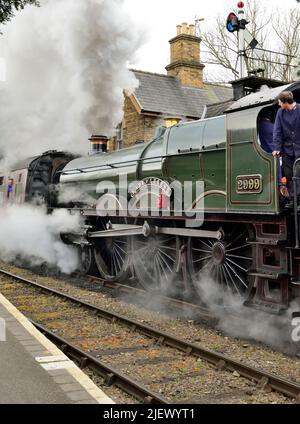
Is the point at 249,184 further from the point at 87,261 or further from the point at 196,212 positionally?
the point at 87,261

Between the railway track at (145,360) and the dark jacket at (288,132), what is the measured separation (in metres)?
2.13

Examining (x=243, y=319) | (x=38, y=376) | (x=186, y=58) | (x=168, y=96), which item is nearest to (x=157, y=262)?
(x=243, y=319)

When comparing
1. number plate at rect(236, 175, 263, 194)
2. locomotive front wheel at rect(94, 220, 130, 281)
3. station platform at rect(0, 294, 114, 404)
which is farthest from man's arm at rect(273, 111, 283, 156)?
locomotive front wheel at rect(94, 220, 130, 281)

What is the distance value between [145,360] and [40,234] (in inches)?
252

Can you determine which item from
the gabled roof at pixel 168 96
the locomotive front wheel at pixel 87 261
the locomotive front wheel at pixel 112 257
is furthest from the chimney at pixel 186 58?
the locomotive front wheel at pixel 112 257

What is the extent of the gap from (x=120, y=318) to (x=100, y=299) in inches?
64.6

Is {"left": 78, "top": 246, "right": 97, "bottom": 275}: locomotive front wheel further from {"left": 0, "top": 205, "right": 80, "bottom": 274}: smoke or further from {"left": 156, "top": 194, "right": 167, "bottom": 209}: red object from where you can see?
{"left": 156, "top": 194, "right": 167, "bottom": 209}: red object

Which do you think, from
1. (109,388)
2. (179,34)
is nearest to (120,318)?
(109,388)

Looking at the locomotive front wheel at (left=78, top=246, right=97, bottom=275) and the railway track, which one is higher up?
the locomotive front wheel at (left=78, top=246, right=97, bottom=275)

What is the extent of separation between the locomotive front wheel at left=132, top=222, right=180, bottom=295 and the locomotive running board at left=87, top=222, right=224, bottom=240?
16 centimetres

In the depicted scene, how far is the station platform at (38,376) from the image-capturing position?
329 centimetres

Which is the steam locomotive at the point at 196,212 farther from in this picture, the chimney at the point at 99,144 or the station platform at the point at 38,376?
the station platform at the point at 38,376

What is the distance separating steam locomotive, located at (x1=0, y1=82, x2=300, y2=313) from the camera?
5035mm
